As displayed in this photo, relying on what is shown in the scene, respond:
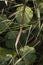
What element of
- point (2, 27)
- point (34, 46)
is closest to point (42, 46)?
point (34, 46)

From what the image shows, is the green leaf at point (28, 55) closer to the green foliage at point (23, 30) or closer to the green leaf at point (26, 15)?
the green foliage at point (23, 30)

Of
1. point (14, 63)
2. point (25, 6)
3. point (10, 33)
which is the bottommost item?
point (14, 63)

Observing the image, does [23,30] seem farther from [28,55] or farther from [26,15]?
[28,55]

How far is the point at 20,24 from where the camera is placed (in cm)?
136

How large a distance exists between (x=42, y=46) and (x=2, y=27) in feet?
0.96

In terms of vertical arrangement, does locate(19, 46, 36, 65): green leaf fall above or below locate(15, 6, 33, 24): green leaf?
below

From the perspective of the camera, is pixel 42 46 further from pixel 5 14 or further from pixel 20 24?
pixel 5 14

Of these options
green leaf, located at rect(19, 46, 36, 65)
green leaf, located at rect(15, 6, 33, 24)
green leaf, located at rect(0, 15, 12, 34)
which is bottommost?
green leaf, located at rect(19, 46, 36, 65)

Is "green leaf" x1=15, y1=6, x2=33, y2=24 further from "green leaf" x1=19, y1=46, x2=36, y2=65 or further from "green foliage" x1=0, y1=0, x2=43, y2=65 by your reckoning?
"green leaf" x1=19, y1=46, x2=36, y2=65

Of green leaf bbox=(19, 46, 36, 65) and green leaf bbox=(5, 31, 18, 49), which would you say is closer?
green leaf bbox=(19, 46, 36, 65)

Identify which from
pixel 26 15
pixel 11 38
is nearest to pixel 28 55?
pixel 11 38

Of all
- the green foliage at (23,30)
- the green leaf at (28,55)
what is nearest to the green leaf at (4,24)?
the green foliage at (23,30)

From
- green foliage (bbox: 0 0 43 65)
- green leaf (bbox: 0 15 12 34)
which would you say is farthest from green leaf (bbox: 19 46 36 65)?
green leaf (bbox: 0 15 12 34)

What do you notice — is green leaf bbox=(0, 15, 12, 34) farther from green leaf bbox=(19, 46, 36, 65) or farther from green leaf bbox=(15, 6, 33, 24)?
green leaf bbox=(19, 46, 36, 65)
